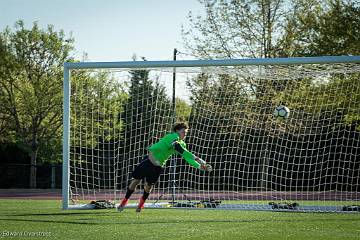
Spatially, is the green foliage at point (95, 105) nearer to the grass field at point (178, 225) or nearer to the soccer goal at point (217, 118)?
the soccer goal at point (217, 118)

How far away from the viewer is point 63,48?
33.3m

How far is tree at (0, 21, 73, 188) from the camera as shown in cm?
3284

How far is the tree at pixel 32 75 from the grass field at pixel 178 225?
19809 millimetres

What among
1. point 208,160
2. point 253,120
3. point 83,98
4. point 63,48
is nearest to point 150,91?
point 83,98

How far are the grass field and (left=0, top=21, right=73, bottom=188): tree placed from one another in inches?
780

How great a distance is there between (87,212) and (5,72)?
20.9 meters

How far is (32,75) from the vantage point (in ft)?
109

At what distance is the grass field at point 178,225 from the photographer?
9297 millimetres

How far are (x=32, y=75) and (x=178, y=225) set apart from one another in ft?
78.4

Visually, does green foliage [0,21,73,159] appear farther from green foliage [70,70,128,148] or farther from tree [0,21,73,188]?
green foliage [70,70,128,148]

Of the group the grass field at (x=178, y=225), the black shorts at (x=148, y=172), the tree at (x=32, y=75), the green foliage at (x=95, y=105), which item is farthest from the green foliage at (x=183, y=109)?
the tree at (x=32, y=75)

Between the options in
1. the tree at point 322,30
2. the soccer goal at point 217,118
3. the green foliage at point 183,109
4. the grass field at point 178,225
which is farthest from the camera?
the tree at point 322,30

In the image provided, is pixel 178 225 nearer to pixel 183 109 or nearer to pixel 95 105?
pixel 183 109

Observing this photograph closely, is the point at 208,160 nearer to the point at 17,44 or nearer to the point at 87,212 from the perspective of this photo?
the point at 87,212
